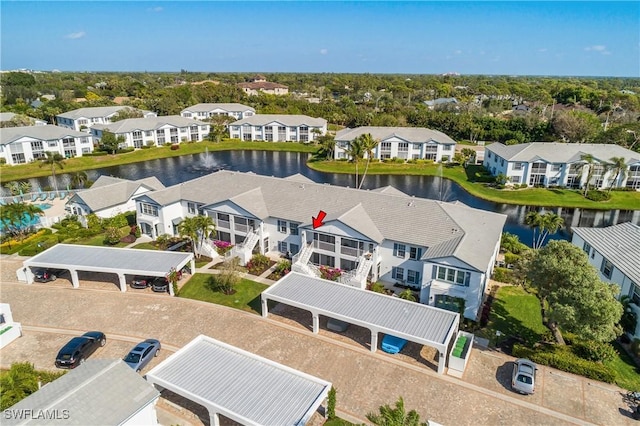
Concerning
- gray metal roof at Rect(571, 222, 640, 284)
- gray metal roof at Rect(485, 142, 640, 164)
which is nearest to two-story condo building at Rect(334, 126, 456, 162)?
gray metal roof at Rect(485, 142, 640, 164)

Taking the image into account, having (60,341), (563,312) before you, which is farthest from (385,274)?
(60,341)

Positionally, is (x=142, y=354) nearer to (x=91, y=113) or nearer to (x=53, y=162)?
(x=53, y=162)

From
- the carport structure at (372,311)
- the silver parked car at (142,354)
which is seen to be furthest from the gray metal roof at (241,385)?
the carport structure at (372,311)

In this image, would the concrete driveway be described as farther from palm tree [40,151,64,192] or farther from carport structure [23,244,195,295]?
palm tree [40,151,64,192]

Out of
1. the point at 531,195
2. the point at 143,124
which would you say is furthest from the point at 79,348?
the point at 143,124

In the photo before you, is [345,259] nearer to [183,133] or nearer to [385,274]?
[385,274]
